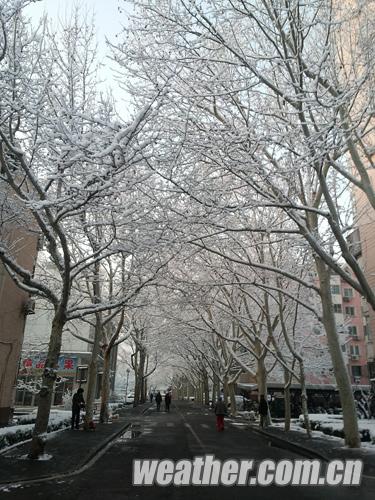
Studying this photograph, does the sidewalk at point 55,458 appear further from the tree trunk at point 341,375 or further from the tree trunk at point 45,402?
the tree trunk at point 341,375

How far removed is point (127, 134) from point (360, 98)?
727cm

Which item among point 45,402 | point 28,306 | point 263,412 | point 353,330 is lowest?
point 263,412

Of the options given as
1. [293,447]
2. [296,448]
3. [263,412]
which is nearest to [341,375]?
[296,448]

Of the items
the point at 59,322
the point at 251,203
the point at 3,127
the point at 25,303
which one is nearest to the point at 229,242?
the point at 251,203

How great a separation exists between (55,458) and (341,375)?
8.46 metres

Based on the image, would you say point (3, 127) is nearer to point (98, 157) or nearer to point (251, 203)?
point (98, 157)

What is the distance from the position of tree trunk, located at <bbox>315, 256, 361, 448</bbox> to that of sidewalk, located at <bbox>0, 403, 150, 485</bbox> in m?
7.49

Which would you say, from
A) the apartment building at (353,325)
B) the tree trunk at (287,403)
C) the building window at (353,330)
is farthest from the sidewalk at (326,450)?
the building window at (353,330)

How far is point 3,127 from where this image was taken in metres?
9.83

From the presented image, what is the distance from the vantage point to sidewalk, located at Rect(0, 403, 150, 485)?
833 centimetres

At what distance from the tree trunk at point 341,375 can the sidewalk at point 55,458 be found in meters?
7.49

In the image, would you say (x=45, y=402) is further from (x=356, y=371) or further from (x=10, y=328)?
(x=356, y=371)

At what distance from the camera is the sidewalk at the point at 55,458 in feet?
27.3

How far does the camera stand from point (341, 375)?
43.1 ft
